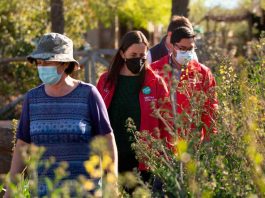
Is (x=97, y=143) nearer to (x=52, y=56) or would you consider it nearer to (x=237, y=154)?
(x=237, y=154)

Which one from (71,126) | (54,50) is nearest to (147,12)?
(54,50)

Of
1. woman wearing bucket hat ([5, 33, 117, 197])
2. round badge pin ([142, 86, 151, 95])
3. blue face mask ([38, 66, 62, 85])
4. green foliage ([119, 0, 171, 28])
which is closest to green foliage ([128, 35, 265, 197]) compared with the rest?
woman wearing bucket hat ([5, 33, 117, 197])

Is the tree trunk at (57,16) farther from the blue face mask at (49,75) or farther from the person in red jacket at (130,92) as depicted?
the blue face mask at (49,75)

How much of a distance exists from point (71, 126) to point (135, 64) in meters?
1.29

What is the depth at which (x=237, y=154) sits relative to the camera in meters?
4.29

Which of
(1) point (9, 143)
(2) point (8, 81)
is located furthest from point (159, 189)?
(2) point (8, 81)

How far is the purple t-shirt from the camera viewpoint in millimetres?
5125

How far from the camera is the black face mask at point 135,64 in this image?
628cm

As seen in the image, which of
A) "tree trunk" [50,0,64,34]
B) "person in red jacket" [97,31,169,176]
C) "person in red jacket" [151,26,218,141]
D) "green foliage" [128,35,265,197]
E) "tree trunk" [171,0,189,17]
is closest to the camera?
"green foliage" [128,35,265,197]

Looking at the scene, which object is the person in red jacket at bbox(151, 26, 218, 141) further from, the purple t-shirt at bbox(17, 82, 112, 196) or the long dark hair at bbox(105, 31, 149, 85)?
the purple t-shirt at bbox(17, 82, 112, 196)

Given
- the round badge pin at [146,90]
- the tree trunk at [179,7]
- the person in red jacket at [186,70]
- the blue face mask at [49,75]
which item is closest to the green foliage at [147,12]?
the tree trunk at [179,7]

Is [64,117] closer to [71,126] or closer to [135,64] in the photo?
[71,126]

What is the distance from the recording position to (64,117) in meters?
5.14

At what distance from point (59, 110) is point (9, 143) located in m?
4.66
